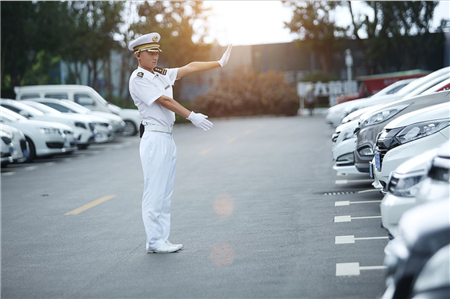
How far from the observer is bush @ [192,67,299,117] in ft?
173

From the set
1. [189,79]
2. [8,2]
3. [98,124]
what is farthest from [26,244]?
[189,79]

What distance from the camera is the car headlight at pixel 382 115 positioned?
10.2 meters

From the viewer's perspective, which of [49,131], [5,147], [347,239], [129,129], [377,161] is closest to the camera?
[347,239]

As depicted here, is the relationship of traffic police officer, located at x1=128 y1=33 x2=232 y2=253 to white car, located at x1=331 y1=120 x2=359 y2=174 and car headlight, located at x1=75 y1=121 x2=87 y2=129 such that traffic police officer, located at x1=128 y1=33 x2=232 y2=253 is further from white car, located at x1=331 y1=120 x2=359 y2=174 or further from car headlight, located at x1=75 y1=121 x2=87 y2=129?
car headlight, located at x1=75 y1=121 x2=87 y2=129

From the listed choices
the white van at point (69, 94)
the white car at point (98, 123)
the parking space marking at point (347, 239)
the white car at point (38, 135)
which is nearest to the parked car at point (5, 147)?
the white car at point (38, 135)

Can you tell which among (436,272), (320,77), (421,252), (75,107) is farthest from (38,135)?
(320,77)

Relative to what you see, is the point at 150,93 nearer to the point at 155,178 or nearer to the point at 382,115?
the point at 155,178

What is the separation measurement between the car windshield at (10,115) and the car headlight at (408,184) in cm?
1580

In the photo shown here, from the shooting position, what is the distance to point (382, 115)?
10.3 meters

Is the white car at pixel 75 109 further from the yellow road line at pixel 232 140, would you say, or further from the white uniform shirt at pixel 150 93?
the white uniform shirt at pixel 150 93

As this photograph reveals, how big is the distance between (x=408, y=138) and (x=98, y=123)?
1719 cm

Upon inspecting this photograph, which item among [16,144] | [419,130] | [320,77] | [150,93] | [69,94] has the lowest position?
[320,77]

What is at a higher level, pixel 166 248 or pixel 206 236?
pixel 166 248

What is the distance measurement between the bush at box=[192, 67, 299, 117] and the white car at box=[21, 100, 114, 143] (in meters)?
27.7
